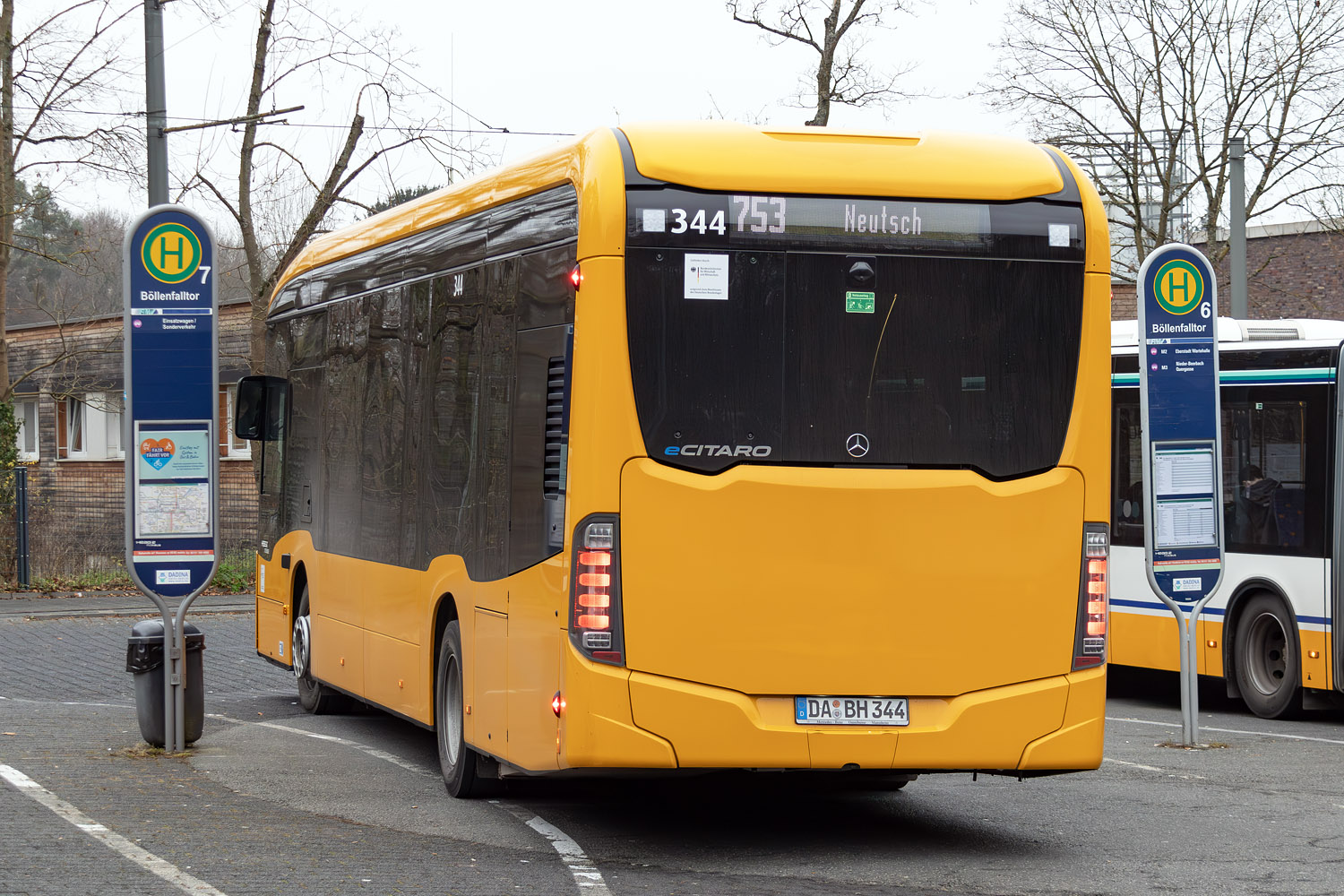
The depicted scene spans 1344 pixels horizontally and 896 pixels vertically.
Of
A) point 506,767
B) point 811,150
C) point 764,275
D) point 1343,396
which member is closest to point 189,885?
point 506,767

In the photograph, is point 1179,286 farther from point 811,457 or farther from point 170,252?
point 170,252

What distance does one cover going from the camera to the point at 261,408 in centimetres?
1451

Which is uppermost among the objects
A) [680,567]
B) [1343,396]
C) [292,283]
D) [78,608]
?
[292,283]

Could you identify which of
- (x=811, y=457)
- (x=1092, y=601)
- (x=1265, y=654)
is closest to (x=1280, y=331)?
(x=1265, y=654)

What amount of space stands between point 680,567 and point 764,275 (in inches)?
52.3

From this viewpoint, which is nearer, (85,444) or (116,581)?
(116,581)

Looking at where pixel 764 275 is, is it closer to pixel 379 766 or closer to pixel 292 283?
pixel 379 766

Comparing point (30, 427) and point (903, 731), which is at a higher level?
point (30, 427)

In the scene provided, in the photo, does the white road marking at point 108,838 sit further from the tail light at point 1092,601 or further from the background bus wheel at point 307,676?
the tail light at point 1092,601

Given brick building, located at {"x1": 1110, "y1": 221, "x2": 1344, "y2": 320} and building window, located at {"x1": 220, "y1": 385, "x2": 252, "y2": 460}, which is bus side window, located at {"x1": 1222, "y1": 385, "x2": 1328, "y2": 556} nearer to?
brick building, located at {"x1": 1110, "y1": 221, "x2": 1344, "y2": 320}

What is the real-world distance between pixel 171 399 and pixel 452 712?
3.00 metres

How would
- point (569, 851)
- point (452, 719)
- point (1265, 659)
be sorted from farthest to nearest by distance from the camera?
point (1265, 659) < point (452, 719) < point (569, 851)

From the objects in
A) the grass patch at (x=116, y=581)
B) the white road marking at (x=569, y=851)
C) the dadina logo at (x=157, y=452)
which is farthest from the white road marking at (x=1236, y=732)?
the grass patch at (x=116, y=581)

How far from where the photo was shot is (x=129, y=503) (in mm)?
11562
